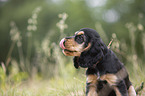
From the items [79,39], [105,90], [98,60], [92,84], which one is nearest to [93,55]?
[98,60]

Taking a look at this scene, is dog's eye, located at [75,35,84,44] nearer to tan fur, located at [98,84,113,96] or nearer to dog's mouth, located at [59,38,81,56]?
dog's mouth, located at [59,38,81,56]

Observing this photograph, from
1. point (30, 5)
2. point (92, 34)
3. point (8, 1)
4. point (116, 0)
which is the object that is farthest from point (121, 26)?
point (92, 34)

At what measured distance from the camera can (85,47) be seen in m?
2.41

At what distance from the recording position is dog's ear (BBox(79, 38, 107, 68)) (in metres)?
2.34

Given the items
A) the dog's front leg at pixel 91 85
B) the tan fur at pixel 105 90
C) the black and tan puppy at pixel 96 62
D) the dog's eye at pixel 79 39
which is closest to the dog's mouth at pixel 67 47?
the black and tan puppy at pixel 96 62

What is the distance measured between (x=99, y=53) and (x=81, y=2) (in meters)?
13.8

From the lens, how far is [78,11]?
46.7 feet

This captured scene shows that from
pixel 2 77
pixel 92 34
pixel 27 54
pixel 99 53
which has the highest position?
pixel 92 34

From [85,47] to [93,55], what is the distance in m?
0.15

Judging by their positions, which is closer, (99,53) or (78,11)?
(99,53)

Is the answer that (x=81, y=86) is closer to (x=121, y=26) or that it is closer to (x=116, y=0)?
(x=121, y=26)

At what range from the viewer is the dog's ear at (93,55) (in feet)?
7.66

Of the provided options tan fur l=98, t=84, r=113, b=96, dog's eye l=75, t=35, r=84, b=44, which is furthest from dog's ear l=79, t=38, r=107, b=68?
tan fur l=98, t=84, r=113, b=96

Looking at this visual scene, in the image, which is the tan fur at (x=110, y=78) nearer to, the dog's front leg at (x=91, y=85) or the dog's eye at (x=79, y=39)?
the dog's front leg at (x=91, y=85)
